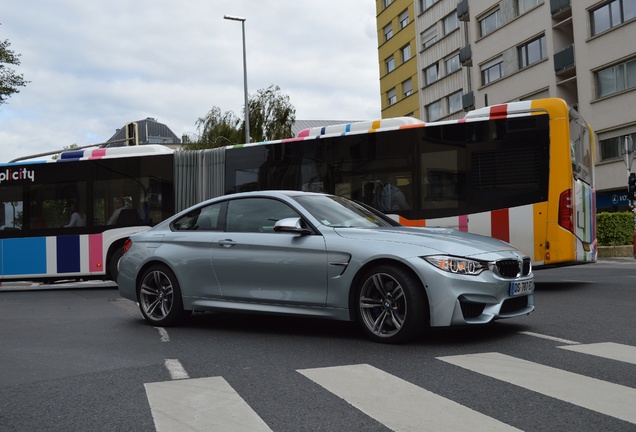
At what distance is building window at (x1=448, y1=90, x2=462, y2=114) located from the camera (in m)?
44.8

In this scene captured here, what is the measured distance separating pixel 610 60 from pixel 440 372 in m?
30.0

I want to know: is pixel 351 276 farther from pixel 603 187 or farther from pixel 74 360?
pixel 603 187

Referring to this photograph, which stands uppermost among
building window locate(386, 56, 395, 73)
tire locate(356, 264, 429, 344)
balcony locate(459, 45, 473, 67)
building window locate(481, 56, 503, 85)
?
building window locate(386, 56, 395, 73)

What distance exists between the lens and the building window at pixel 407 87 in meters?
51.1

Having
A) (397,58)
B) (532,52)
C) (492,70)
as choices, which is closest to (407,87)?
(397,58)

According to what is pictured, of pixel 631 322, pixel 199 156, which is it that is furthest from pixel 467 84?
pixel 631 322

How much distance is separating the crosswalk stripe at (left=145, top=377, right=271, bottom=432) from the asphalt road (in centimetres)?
1

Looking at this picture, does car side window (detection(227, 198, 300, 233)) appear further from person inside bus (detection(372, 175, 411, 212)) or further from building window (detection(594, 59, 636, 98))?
building window (detection(594, 59, 636, 98))

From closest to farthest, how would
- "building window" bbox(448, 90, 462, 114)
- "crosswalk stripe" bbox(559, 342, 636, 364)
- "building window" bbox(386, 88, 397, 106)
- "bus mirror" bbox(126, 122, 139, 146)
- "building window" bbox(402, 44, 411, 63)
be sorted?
"crosswalk stripe" bbox(559, 342, 636, 364) → "bus mirror" bbox(126, 122, 139, 146) → "building window" bbox(448, 90, 462, 114) → "building window" bbox(402, 44, 411, 63) → "building window" bbox(386, 88, 397, 106)

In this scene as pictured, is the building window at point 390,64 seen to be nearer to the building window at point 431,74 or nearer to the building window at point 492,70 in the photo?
the building window at point 431,74

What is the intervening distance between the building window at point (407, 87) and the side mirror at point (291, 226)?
1777 inches

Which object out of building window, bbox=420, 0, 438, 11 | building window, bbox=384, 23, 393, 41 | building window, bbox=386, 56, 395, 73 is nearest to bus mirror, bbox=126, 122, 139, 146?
building window, bbox=420, 0, 438, 11

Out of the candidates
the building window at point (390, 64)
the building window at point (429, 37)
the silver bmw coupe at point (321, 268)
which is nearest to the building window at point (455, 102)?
the building window at point (429, 37)

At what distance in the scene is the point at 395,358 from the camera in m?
5.75
